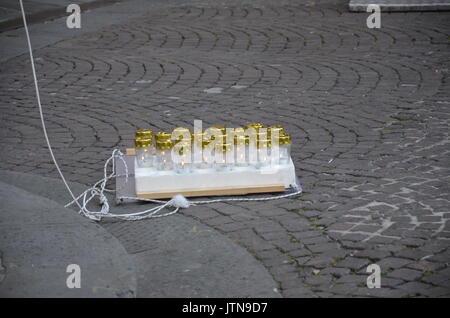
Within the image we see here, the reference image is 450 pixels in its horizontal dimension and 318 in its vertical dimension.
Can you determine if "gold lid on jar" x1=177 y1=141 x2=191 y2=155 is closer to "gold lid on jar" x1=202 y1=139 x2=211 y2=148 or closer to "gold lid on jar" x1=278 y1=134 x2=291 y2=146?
"gold lid on jar" x1=202 y1=139 x2=211 y2=148

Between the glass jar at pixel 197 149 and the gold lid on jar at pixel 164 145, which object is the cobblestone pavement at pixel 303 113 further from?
the gold lid on jar at pixel 164 145

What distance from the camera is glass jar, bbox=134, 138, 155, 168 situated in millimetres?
6215

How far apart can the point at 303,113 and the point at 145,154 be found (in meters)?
2.65

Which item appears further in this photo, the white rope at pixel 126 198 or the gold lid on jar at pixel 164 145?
the gold lid on jar at pixel 164 145

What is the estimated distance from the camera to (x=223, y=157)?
6180 mm

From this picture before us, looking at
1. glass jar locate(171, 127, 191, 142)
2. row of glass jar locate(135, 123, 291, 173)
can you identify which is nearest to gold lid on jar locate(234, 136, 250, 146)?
row of glass jar locate(135, 123, 291, 173)

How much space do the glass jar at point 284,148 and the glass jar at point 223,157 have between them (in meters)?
0.40

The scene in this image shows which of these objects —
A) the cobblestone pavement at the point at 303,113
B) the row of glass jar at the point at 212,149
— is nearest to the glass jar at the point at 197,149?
the row of glass jar at the point at 212,149

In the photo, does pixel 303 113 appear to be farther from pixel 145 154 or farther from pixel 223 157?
pixel 145 154

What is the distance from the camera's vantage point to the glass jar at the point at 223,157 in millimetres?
6113

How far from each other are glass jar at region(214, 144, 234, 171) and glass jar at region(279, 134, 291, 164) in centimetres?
40

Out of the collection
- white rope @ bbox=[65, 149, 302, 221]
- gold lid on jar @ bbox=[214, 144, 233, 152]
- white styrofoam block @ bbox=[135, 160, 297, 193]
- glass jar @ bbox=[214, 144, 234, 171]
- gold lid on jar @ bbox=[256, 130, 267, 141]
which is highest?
gold lid on jar @ bbox=[256, 130, 267, 141]

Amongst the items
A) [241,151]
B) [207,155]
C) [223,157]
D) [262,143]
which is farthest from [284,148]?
[207,155]
